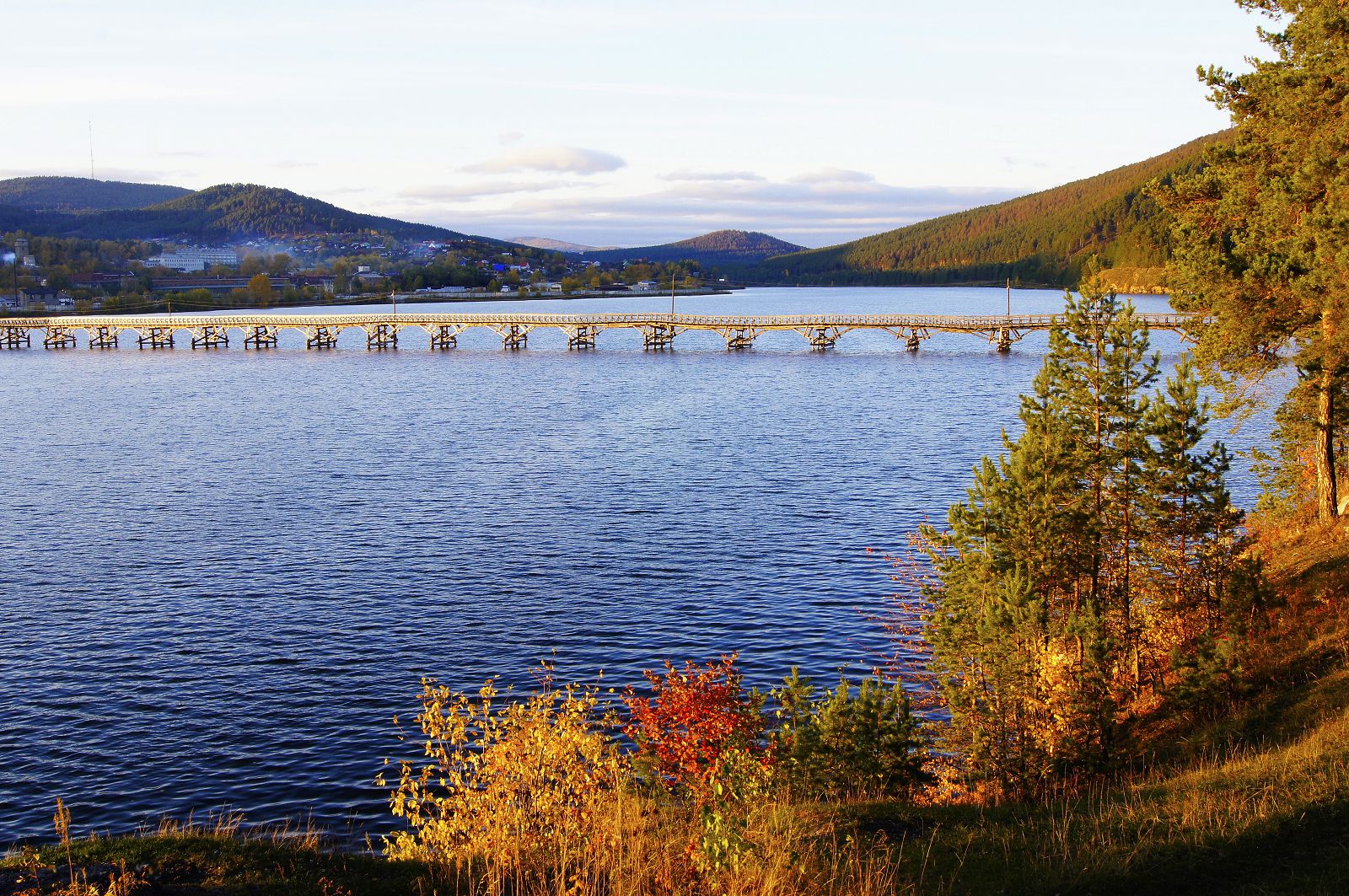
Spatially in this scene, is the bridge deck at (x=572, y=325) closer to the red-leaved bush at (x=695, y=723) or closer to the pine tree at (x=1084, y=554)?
the pine tree at (x=1084, y=554)

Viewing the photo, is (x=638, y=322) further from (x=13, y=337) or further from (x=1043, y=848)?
(x=1043, y=848)

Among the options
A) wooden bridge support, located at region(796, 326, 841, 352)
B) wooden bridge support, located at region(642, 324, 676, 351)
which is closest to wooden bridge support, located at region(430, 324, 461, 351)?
wooden bridge support, located at region(642, 324, 676, 351)

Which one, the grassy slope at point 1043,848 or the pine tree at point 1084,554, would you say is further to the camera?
the pine tree at point 1084,554

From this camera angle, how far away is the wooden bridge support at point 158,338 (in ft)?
472

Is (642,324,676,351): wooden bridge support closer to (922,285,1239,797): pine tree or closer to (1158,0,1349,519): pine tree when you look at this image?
(1158,0,1349,519): pine tree

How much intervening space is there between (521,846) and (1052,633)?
13441mm

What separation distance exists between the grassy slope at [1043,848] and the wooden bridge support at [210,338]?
139 metres

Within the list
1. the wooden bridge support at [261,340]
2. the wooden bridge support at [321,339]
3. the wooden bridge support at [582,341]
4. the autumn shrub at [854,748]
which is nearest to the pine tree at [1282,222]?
the autumn shrub at [854,748]

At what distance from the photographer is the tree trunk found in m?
27.5

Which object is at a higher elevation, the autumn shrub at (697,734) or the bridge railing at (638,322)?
the bridge railing at (638,322)

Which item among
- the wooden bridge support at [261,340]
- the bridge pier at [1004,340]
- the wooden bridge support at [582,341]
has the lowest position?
the bridge pier at [1004,340]

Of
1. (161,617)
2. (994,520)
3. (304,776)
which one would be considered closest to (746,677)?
(994,520)

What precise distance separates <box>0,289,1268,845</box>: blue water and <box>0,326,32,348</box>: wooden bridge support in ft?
270

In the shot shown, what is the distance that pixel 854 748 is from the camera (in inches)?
743
